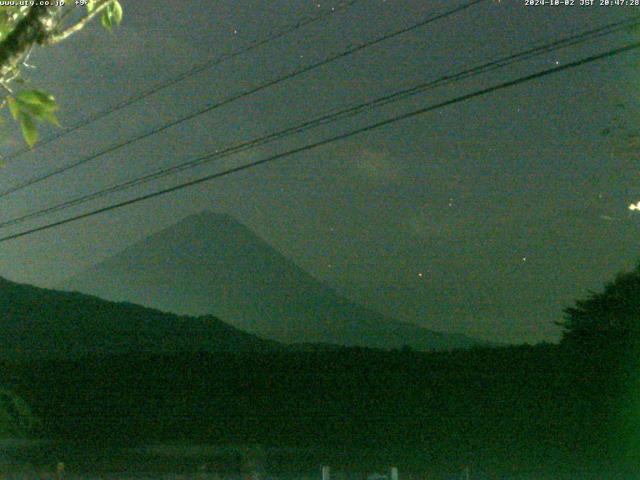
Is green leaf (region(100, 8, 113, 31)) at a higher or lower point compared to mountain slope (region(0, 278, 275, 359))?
lower

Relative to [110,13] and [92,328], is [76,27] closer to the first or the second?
[110,13]

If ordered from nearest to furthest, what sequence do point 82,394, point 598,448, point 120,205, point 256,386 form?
point 120,205 < point 598,448 < point 256,386 < point 82,394

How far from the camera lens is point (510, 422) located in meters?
20.4

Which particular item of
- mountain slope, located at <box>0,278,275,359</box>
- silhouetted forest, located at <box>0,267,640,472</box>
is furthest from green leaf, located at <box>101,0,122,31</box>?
mountain slope, located at <box>0,278,275,359</box>

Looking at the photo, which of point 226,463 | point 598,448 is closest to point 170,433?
point 226,463

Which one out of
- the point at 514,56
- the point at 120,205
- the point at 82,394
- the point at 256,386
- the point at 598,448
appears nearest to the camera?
the point at 514,56

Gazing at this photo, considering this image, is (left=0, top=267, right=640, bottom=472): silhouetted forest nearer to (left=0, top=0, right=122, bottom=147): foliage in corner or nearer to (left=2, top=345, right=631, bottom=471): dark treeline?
(left=2, top=345, right=631, bottom=471): dark treeline

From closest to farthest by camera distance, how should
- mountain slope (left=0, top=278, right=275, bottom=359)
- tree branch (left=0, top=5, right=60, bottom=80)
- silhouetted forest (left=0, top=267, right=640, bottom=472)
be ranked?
1. tree branch (left=0, top=5, right=60, bottom=80)
2. silhouetted forest (left=0, top=267, right=640, bottom=472)
3. mountain slope (left=0, top=278, right=275, bottom=359)

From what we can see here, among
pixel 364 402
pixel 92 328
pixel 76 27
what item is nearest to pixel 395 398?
pixel 364 402

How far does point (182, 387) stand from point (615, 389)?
12.1 meters

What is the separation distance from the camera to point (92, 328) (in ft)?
132

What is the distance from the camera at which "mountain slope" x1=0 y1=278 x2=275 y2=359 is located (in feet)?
119

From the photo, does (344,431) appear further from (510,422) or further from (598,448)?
(598,448)

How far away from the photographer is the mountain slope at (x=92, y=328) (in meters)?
36.3
